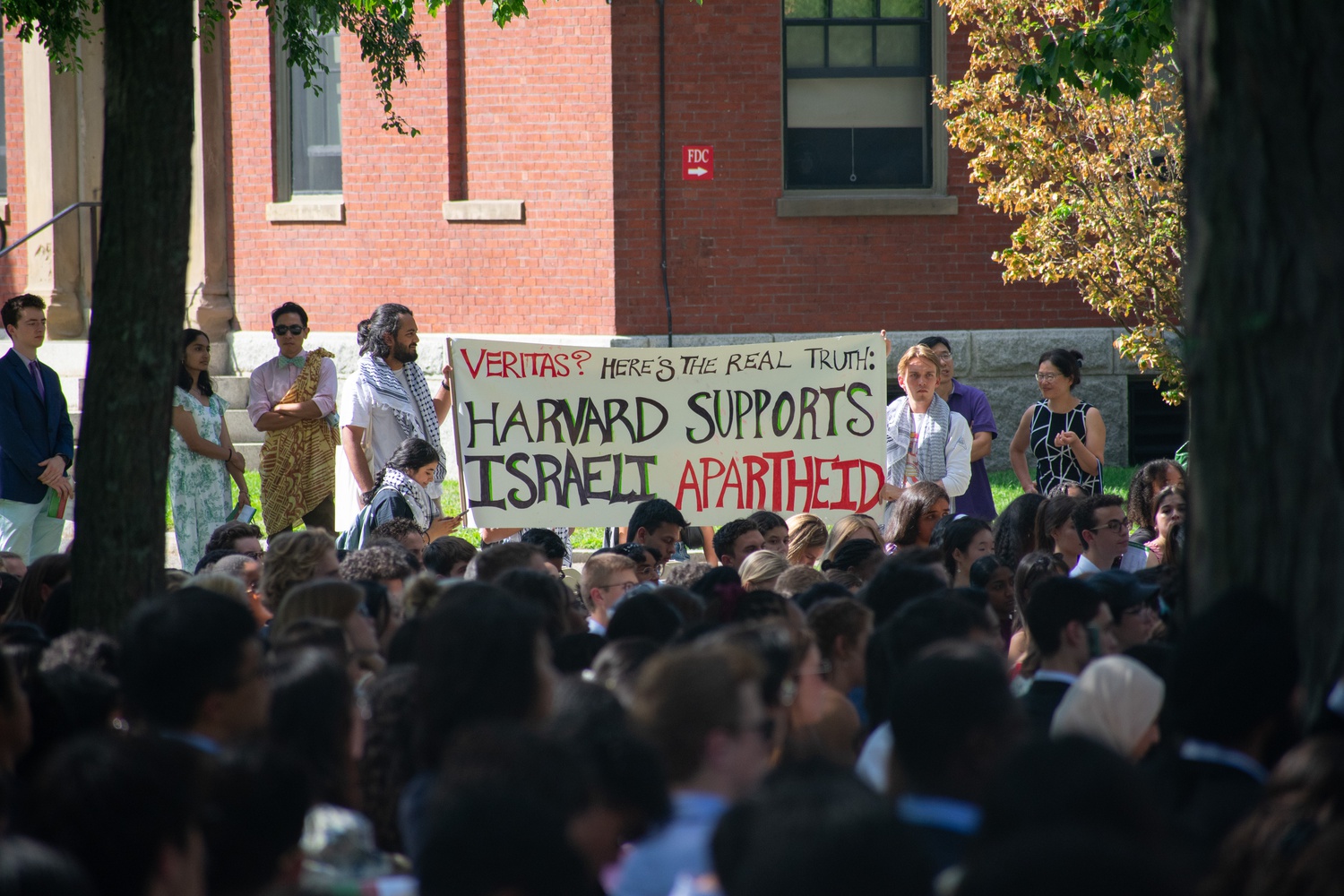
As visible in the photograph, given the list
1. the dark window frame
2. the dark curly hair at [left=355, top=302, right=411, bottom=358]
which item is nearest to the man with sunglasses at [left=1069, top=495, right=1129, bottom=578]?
the dark curly hair at [left=355, top=302, right=411, bottom=358]

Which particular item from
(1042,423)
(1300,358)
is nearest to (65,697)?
(1300,358)

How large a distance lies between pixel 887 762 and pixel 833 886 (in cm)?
120

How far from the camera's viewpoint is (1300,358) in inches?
134

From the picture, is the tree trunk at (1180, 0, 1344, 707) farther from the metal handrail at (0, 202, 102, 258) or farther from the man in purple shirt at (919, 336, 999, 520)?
the metal handrail at (0, 202, 102, 258)

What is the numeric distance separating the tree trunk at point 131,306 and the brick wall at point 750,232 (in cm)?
918

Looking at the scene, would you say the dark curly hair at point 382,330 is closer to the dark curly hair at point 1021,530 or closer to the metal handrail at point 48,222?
the dark curly hair at point 1021,530

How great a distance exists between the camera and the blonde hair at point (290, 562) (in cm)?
567

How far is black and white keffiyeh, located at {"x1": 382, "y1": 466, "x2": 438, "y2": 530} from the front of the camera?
25.8 ft

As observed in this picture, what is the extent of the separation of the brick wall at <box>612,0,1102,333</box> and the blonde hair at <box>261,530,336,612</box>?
8.40m

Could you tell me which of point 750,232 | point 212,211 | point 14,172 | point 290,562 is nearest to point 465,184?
point 750,232

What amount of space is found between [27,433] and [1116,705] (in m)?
6.53

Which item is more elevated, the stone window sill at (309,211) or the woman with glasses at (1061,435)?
the stone window sill at (309,211)

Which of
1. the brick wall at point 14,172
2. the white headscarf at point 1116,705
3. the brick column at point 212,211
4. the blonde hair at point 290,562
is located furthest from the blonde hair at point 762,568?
the brick wall at point 14,172

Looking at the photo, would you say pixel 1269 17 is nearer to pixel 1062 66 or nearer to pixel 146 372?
pixel 146 372
